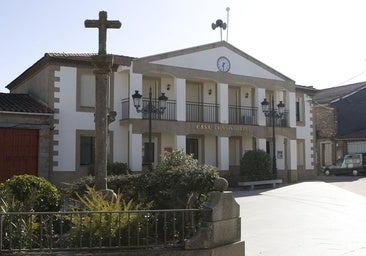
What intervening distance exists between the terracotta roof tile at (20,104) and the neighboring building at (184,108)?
0.51m

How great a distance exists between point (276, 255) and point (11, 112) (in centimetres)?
1431

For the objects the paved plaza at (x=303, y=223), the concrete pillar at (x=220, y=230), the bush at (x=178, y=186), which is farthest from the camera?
the paved plaza at (x=303, y=223)

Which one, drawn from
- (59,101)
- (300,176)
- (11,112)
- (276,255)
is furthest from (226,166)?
(276,255)

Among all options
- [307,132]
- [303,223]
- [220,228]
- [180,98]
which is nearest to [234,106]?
[180,98]

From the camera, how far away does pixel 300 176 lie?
29.6m

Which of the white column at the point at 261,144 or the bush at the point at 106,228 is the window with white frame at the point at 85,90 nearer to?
the white column at the point at 261,144

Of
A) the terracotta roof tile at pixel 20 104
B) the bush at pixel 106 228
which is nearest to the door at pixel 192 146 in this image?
the terracotta roof tile at pixel 20 104

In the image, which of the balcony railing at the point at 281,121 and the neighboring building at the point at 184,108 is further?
the balcony railing at the point at 281,121

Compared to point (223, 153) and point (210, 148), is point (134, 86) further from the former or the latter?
point (210, 148)

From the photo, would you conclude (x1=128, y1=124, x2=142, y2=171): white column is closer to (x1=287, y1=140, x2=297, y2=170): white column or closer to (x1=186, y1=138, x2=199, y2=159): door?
(x1=186, y1=138, x2=199, y2=159): door

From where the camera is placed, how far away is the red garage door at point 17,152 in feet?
64.2

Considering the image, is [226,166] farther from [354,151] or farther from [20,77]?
[354,151]

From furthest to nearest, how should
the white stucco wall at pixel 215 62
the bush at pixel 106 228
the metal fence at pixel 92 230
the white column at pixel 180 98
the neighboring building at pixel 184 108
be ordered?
1. the white stucco wall at pixel 215 62
2. the white column at pixel 180 98
3. the neighboring building at pixel 184 108
4. the bush at pixel 106 228
5. the metal fence at pixel 92 230

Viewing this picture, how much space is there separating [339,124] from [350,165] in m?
5.91
